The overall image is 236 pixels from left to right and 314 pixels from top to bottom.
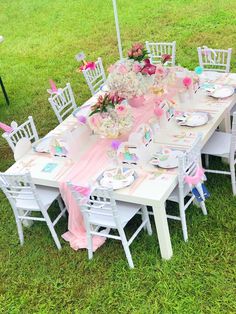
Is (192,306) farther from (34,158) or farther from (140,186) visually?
(34,158)

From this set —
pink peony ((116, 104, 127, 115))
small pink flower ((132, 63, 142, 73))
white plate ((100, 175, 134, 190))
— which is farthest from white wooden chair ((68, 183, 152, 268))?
small pink flower ((132, 63, 142, 73))

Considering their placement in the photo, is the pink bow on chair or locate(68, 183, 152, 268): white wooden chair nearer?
locate(68, 183, 152, 268): white wooden chair

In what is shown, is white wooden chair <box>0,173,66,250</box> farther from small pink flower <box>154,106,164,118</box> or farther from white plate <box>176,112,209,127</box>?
white plate <box>176,112,209,127</box>

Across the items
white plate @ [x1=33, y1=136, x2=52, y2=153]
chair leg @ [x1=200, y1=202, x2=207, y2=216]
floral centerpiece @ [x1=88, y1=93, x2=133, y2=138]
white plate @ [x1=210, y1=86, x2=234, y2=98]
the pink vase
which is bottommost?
chair leg @ [x1=200, y1=202, x2=207, y2=216]

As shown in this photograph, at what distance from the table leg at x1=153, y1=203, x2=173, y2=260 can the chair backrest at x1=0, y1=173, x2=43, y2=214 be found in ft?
3.48

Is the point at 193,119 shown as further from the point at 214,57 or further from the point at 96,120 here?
the point at 214,57

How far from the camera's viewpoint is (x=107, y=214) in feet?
11.9

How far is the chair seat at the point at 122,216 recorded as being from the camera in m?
3.69

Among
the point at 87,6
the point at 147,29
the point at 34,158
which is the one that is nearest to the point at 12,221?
the point at 34,158

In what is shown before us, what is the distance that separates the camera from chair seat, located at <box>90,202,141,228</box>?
369 centimetres

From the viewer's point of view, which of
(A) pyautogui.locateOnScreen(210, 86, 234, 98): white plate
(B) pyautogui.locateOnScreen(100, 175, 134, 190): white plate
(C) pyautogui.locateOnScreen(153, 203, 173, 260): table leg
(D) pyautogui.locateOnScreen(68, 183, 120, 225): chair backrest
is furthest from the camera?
(A) pyautogui.locateOnScreen(210, 86, 234, 98): white plate

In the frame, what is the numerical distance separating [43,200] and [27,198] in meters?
0.16

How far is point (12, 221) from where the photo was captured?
186 inches

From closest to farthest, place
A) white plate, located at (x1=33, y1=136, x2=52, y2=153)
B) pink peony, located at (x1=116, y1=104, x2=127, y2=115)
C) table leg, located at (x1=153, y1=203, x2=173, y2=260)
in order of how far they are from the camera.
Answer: table leg, located at (x1=153, y1=203, x2=173, y2=260) < pink peony, located at (x1=116, y1=104, x2=127, y2=115) < white plate, located at (x1=33, y1=136, x2=52, y2=153)
